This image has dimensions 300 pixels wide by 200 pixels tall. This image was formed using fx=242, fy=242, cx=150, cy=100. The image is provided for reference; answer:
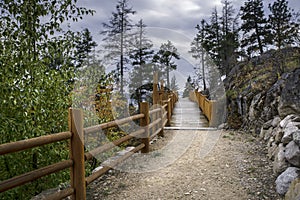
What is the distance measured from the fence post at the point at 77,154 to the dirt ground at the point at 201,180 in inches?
21.2

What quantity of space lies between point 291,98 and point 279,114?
1.44 feet

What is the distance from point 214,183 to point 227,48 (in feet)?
64.4

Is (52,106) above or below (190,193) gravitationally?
above

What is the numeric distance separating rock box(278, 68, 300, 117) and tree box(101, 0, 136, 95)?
34.8 feet

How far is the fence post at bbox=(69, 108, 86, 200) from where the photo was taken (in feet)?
9.18

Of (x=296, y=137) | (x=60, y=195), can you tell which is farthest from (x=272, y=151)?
(x=60, y=195)

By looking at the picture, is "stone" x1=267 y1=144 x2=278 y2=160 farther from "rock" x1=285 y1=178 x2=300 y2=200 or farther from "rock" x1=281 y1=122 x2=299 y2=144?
"rock" x1=285 y1=178 x2=300 y2=200

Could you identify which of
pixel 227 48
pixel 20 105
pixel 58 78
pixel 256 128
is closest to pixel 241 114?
pixel 256 128

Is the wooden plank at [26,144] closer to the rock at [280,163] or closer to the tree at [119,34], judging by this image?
the rock at [280,163]

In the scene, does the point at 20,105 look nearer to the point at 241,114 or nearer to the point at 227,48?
the point at 241,114

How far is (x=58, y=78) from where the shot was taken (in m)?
3.61

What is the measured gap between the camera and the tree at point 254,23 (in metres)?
20.3

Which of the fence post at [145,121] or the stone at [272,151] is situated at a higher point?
the fence post at [145,121]

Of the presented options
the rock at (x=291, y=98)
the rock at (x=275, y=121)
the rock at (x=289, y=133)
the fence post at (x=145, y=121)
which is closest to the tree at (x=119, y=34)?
the fence post at (x=145, y=121)
